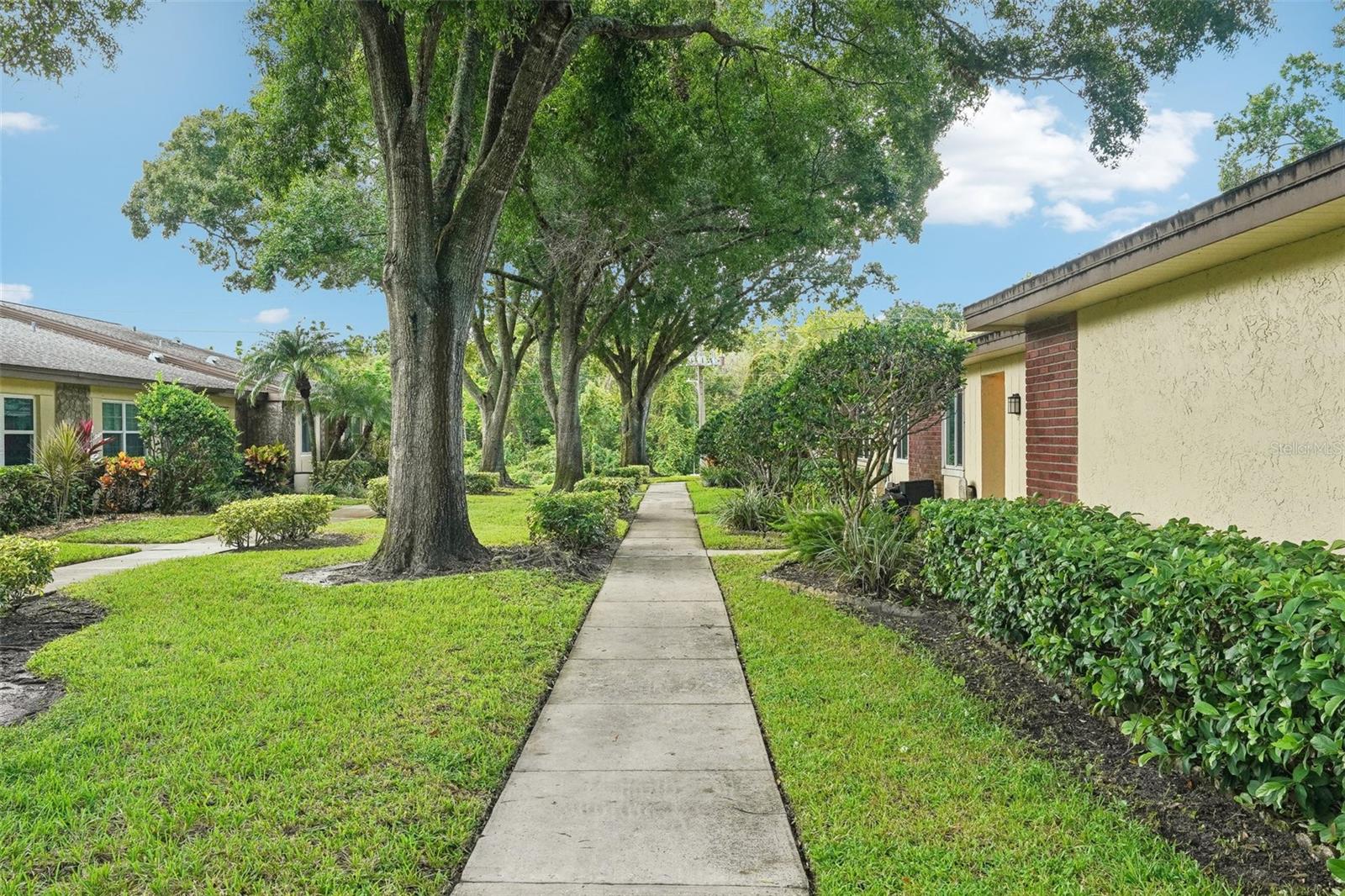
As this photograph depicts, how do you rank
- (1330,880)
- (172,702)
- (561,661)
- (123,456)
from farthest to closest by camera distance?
(123,456) < (561,661) < (172,702) < (1330,880)

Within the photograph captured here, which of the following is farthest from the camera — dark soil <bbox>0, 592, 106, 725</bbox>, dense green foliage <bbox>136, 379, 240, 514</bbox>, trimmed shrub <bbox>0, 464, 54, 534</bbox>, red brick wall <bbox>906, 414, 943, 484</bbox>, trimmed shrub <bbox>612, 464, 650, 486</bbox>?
trimmed shrub <bbox>612, 464, 650, 486</bbox>

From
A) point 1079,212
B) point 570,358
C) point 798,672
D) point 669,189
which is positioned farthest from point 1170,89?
point 1079,212

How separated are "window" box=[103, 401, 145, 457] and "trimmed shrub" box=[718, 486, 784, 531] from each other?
11885 mm

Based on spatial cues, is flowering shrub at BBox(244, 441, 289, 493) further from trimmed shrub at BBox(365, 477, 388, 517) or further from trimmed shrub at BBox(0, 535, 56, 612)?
trimmed shrub at BBox(0, 535, 56, 612)

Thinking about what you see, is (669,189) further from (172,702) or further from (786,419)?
(172,702)

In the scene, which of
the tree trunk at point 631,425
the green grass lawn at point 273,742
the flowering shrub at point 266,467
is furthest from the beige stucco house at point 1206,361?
the tree trunk at point 631,425

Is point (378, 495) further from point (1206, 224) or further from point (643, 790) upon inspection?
point (1206, 224)

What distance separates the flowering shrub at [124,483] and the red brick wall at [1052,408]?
47.7 ft

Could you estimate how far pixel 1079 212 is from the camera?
49594 mm

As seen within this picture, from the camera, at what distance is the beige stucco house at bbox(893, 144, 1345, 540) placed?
4238mm

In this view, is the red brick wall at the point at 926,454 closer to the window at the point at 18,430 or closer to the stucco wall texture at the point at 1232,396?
the stucco wall texture at the point at 1232,396

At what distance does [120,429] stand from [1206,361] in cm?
1849

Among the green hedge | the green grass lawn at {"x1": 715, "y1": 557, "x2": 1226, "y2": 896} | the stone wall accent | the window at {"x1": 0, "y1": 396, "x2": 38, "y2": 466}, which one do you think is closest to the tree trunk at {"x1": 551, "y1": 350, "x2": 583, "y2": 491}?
the stone wall accent

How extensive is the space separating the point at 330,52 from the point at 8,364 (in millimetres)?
8163
